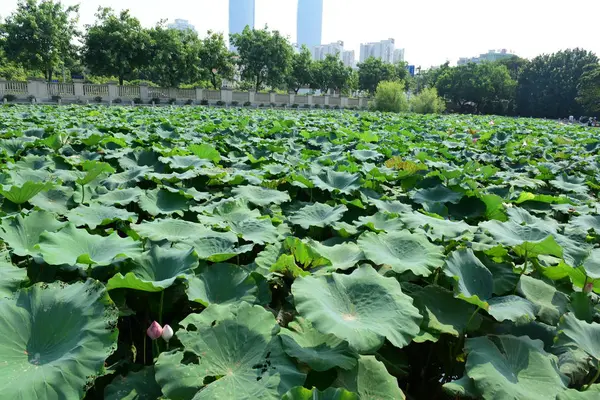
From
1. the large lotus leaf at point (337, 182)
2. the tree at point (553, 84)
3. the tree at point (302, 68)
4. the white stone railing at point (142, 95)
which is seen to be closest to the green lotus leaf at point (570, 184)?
the large lotus leaf at point (337, 182)

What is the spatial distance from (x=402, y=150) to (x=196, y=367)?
14.7ft

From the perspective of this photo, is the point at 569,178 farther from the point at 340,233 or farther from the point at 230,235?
the point at 230,235

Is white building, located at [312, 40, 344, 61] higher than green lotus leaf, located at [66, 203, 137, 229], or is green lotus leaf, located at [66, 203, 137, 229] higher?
white building, located at [312, 40, 344, 61]

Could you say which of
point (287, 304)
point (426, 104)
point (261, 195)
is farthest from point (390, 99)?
point (287, 304)

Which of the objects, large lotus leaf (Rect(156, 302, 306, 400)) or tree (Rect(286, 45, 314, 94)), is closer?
large lotus leaf (Rect(156, 302, 306, 400))

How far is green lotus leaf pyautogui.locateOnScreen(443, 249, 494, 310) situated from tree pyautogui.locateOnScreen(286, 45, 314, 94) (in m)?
51.4

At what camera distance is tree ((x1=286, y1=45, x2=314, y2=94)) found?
2052 inches

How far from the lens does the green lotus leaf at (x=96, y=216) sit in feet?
6.55

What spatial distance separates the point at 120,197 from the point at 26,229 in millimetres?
722

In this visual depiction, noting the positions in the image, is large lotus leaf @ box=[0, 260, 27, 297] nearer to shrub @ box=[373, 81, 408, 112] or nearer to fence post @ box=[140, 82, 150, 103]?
shrub @ box=[373, 81, 408, 112]

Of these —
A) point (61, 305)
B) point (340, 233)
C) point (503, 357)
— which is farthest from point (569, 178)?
point (61, 305)

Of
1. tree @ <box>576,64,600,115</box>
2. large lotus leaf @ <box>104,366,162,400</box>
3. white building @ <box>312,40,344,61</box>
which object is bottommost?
large lotus leaf @ <box>104,366,162,400</box>

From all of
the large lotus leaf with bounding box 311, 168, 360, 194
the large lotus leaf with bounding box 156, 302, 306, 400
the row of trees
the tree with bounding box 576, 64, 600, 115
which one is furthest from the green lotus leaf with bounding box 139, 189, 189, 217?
the row of trees

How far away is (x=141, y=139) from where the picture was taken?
513 centimetres
